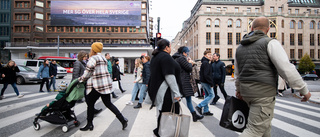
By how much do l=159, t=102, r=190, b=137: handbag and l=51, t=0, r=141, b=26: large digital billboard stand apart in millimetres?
46666

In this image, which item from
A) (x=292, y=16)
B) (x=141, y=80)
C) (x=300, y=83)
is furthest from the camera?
(x=292, y=16)

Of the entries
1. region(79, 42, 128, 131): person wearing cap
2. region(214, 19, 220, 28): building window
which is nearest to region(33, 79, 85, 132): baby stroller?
region(79, 42, 128, 131): person wearing cap

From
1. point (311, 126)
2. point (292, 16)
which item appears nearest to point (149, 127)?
point (311, 126)

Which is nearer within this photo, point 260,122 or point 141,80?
point 260,122

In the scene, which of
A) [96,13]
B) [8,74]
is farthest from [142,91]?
[96,13]

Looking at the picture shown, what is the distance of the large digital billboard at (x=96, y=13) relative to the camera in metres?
47.2

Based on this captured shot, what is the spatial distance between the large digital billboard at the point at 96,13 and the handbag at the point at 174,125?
46666mm

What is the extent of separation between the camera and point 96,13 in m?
47.5

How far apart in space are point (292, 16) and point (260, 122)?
5577 centimetres

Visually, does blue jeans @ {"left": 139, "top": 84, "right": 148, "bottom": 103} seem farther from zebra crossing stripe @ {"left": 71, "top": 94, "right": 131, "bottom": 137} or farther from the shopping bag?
the shopping bag

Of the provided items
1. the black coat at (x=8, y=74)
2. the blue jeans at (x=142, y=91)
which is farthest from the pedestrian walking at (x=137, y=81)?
the black coat at (x=8, y=74)

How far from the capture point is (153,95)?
3.14 metres

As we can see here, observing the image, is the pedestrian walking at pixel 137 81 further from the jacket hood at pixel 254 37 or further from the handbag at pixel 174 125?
the jacket hood at pixel 254 37

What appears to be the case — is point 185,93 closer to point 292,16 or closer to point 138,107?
point 138,107
